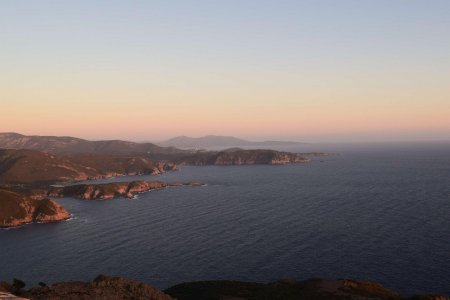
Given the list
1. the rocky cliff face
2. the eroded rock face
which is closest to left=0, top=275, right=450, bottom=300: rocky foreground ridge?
the eroded rock face

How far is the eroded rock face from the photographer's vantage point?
47562mm

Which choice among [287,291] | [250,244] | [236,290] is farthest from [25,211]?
[287,291]

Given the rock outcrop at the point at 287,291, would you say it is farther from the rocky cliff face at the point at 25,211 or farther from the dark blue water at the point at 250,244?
the rocky cliff face at the point at 25,211

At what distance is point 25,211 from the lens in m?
165

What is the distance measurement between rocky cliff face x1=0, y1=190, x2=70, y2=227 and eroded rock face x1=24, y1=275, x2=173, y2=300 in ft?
387

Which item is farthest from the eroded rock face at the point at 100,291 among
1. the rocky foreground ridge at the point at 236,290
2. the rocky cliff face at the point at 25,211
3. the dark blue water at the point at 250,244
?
the rocky cliff face at the point at 25,211

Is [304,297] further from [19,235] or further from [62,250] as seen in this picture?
[19,235]

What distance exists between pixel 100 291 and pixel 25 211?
134033 mm

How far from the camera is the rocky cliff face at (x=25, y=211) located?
15850 centimetres

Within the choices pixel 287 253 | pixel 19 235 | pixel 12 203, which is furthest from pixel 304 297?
pixel 12 203

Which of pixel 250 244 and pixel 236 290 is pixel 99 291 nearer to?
pixel 236 290

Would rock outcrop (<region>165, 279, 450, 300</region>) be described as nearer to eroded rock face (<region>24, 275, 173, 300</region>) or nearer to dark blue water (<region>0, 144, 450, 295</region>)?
dark blue water (<region>0, 144, 450, 295</region>)

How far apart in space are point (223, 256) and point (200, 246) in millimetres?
11772

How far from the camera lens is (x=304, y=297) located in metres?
67.1
